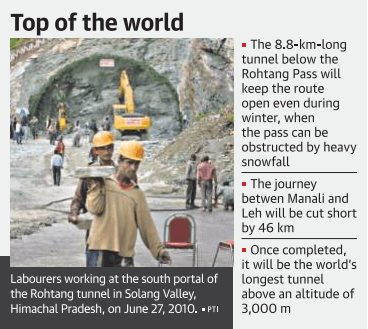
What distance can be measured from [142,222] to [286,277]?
4.45 ft

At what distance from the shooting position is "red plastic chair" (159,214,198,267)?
33.8ft

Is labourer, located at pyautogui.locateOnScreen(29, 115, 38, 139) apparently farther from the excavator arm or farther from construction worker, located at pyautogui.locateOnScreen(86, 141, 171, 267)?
construction worker, located at pyautogui.locateOnScreen(86, 141, 171, 267)

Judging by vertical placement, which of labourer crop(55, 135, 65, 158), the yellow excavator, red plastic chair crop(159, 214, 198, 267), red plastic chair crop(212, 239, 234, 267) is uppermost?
the yellow excavator

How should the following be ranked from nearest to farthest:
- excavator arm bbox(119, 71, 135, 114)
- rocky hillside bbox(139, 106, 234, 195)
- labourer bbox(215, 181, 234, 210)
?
labourer bbox(215, 181, 234, 210), rocky hillside bbox(139, 106, 234, 195), excavator arm bbox(119, 71, 135, 114)

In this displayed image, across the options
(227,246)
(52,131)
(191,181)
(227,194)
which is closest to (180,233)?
(227,246)

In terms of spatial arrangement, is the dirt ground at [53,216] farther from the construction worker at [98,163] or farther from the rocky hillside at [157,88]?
the construction worker at [98,163]

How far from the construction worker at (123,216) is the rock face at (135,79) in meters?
1.76

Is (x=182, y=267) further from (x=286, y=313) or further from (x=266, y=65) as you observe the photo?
(x=266, y=65)

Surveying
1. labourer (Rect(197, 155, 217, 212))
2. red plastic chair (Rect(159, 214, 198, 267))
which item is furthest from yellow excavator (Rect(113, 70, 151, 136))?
red plastic chair (Rect(159, 214, 198, 267))

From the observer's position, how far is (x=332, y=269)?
10.2 metres

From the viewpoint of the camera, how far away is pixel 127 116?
1133 cm

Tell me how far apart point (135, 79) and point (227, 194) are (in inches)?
73.3

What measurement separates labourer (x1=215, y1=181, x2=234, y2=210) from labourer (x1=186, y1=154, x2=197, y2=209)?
24 centimetres

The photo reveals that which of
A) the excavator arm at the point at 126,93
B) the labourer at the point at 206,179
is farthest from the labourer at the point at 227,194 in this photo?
the excavator arm at the point at 126,93
